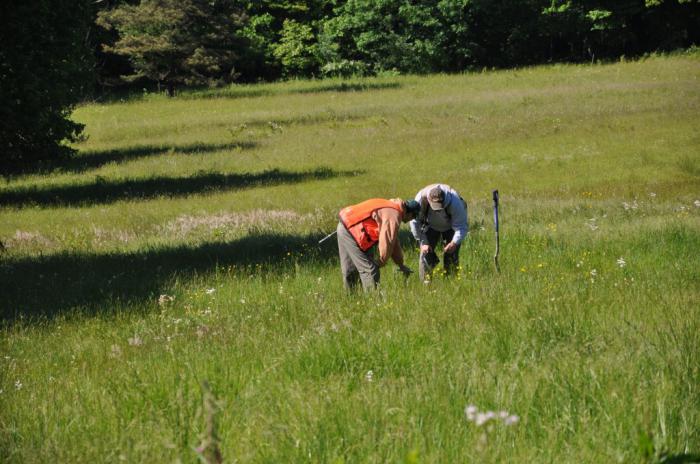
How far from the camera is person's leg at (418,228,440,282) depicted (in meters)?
9.57

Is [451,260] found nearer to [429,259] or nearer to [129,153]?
[429,259]

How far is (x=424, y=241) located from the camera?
9.89m

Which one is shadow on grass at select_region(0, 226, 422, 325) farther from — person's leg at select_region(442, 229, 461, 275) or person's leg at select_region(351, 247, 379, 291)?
person's leg at select_region(351, 247, 379, 291)

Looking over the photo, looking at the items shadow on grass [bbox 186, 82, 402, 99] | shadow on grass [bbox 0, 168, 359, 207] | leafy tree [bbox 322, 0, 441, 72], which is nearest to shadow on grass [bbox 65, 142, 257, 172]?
shadow on grass [bbox 0, 168, 359, 207]

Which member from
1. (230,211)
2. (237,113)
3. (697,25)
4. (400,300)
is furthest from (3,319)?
(697,25)

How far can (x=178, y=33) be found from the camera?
165 ft

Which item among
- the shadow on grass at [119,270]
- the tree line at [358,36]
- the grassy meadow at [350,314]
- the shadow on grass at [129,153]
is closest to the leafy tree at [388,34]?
the tree line at [358,36]

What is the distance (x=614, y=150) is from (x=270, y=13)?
50.4 meters

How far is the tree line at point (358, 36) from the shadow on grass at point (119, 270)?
A: 1232 inches

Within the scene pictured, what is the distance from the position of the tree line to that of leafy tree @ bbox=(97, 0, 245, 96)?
2.5 inches

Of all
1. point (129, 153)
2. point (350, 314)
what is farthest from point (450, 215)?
point (129, 153)

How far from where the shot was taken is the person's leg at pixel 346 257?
29.1 ft

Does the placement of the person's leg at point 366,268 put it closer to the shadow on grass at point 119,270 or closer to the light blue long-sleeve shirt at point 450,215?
the light blue long-sleeve shirt at point 450,215

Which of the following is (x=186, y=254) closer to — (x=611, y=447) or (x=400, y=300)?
(x=400, y=300)
